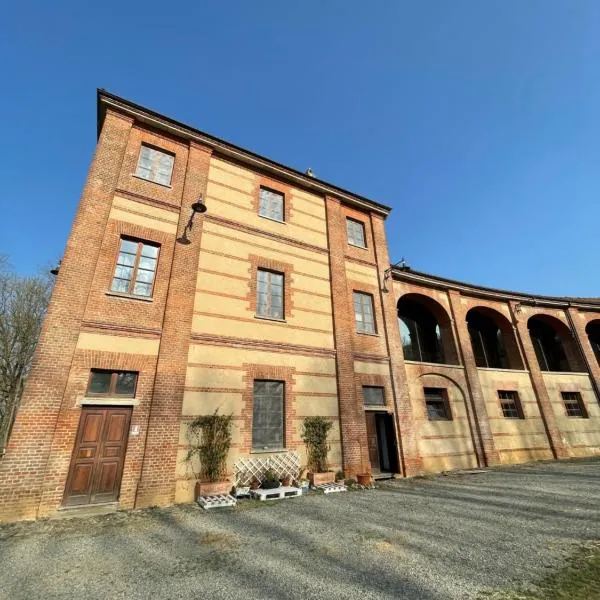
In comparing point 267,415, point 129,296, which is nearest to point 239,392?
point 267,415

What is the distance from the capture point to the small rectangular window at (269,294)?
11024 millimetres

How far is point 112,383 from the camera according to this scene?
26.3ft

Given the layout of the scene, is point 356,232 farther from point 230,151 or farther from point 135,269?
point 135,269

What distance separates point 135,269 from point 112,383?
3212 millimetres

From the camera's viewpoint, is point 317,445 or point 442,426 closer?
point 317,445

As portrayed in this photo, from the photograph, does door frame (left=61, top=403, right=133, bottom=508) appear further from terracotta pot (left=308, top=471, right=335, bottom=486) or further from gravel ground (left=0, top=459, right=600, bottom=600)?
terracotta pot (left=308, top=471, right=335, bottom=486)

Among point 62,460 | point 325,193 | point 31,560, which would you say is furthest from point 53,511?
point 325,193

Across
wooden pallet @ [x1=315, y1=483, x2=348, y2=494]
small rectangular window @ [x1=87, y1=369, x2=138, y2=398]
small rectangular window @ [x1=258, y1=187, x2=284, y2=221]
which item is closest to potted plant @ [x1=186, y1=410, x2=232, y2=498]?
small rectangular window @ [x1=87, y1=369, x2=138, y2=398]

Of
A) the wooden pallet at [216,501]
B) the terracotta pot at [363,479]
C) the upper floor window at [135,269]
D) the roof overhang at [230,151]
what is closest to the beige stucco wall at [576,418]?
the terracotta pot at [363,479]

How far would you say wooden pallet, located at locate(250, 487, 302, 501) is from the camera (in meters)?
8.14

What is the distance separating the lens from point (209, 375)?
9141 millimetres

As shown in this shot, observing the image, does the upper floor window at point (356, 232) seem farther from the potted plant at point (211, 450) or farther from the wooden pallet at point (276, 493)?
the wooden pallet at point (276, 493)

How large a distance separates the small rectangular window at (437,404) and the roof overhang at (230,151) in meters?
8.58

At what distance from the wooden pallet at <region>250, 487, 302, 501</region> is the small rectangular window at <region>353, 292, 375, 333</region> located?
20.3 ft
